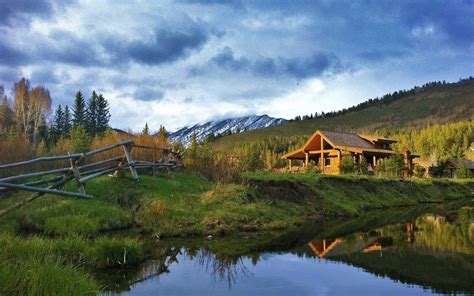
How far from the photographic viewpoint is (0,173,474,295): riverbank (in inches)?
275

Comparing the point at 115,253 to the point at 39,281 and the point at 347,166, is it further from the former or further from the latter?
the point at 347,166

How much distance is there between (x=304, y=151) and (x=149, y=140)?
3112 centimetres

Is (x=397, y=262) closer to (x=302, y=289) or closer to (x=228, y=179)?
(x=302, y=289)

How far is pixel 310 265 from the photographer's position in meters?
10.2

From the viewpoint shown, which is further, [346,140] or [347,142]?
[346,140]

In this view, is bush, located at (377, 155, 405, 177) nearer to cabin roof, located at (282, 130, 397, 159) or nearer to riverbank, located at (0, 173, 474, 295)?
cabin roof, located at (282, 130, 397, 159)

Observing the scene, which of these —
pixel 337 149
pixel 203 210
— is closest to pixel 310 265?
pixel 203 210

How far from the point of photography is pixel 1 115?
73500 millimetres

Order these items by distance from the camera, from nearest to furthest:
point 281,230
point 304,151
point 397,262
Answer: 1. point 397,262
2. point 281,230
3. point 304,151

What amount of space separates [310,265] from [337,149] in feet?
117

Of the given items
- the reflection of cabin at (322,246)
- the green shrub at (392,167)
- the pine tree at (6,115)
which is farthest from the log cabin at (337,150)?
the pine tree at (6,115)

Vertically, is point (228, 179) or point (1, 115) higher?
point (1, 115)

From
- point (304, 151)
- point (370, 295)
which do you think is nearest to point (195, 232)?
point (370, 295)

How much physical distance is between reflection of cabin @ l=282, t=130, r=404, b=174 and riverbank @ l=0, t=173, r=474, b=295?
21.2m
